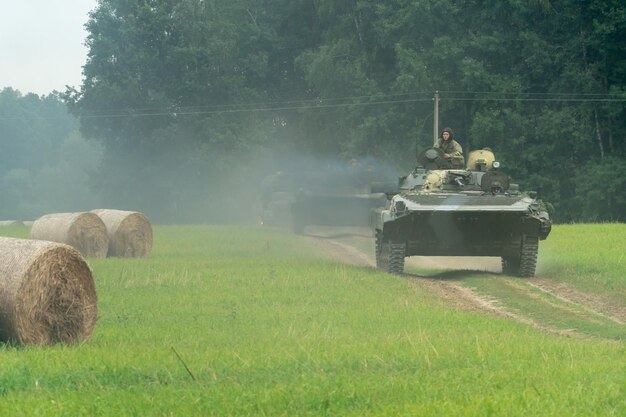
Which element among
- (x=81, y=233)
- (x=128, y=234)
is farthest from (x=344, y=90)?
(x=81, y=233)

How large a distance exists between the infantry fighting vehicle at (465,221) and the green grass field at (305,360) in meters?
2.25

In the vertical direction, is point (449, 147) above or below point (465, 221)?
above

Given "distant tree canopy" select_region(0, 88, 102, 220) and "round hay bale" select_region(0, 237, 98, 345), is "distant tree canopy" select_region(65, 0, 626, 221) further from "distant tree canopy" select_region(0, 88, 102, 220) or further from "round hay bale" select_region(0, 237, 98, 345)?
"round hay bale" select_region(0, 237, 98, 345)

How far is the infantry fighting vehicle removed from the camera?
2162 centimetres

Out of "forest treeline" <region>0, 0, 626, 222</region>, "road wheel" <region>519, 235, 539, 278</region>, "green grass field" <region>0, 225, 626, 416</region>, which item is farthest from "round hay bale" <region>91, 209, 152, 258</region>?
"forest treeline" <region>0, 0, 626, 222</region>

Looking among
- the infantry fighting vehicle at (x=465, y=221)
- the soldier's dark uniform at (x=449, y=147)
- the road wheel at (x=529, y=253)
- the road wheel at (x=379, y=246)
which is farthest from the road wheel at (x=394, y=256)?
the soldier's dark uniform at (x=449, y=147)

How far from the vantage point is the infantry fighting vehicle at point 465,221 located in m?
21.6

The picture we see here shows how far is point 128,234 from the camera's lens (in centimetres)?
2869

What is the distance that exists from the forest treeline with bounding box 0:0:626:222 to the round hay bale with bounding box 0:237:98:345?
37924mm

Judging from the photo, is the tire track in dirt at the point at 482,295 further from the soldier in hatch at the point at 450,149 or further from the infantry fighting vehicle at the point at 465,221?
the soldier in hatch at the point at 450,149

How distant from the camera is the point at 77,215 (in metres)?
28.1

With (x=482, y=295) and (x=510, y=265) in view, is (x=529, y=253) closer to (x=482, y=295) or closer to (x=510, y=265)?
(x=510, y=265)

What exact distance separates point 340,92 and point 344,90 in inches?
12.5

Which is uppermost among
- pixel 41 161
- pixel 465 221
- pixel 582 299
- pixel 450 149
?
pixel 450 149
